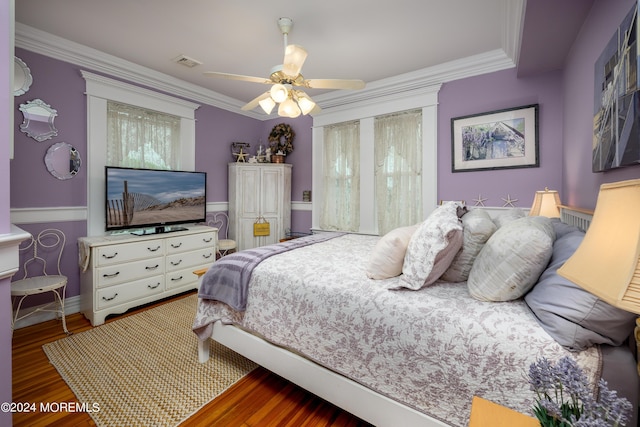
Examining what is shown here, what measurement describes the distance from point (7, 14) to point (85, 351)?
2280 millimetres

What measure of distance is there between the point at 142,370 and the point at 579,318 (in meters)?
2.47

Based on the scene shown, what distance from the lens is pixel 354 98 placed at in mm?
3869

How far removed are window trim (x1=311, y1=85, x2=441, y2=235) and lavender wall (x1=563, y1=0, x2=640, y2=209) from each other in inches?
47.7

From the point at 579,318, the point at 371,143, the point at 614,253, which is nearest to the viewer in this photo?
the point at 614,253

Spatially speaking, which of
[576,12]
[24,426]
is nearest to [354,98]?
[576,12]

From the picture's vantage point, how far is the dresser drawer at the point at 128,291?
2688mm

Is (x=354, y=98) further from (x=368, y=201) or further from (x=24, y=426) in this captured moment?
(x=24, y=426)

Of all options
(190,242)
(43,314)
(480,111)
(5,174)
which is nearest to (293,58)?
(5,174)

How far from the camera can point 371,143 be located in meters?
3.82

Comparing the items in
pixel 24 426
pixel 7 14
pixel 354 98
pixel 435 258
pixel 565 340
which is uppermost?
pixel 354 98

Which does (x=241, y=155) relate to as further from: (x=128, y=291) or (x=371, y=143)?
(x=128, y=291)

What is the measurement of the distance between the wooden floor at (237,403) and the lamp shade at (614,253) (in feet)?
4.66

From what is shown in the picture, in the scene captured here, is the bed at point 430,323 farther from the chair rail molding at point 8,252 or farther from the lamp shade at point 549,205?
the chair rail molding at point 8,252

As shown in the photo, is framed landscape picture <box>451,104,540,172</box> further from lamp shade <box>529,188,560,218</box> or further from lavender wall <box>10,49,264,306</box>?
lavender wall <box>10,49,264,306</box>
